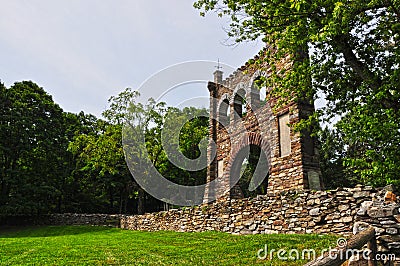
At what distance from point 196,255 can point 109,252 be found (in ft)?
9.70

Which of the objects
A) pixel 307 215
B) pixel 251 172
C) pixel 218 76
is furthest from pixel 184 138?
pixel 307 215

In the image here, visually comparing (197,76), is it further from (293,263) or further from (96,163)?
(293,263)

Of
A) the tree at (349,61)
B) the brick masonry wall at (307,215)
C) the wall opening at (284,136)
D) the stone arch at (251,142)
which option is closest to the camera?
the brick masonry wall at (307,215)

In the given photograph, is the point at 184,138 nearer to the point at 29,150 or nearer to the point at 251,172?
the point at 251,172

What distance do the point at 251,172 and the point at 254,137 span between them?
651 inches

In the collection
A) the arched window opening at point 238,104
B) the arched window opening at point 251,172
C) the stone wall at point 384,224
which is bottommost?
the stone wall at point 384,224

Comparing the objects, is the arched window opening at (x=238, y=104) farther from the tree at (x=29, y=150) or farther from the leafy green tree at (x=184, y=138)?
the tree at (x=29, y=150)

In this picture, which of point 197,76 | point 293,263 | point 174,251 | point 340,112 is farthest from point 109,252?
point 197,76

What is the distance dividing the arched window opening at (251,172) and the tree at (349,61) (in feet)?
21.6

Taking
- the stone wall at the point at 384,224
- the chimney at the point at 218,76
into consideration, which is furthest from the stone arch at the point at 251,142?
the stone wall at the point at 384,224

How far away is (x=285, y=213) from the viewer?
34.7 feet

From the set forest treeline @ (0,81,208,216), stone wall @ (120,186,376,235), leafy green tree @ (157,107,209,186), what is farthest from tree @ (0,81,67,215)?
stone wall @ (120,186,376,235)

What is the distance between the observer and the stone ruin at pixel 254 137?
12422 mm

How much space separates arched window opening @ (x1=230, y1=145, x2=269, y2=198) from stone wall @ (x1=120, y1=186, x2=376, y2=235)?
321 centimetres
